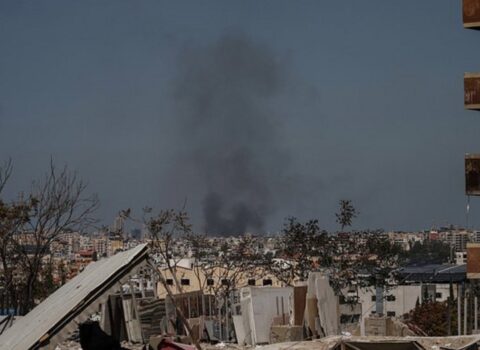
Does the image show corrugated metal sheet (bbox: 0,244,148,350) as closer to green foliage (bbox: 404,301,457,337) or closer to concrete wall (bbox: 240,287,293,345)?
concrete wall (bbox: 240,287,293,345)

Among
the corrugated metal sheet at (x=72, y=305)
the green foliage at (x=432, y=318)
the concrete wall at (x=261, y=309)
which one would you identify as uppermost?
the corrugated metal sheet at (x=72, y=305)

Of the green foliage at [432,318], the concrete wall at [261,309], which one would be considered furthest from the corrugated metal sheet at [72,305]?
the green foliage at [432,318]

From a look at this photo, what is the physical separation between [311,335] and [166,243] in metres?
16.8

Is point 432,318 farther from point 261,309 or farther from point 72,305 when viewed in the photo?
point 72,305

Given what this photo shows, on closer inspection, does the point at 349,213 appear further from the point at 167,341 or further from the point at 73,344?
the point at 167,341

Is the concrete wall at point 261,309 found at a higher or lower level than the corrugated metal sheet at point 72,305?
lower

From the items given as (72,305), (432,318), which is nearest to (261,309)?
(72,305)

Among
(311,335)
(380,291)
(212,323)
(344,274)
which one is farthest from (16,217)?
(380,291)

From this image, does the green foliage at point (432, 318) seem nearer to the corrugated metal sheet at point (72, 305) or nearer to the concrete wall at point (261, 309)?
the concrete wall at point (261, 309)

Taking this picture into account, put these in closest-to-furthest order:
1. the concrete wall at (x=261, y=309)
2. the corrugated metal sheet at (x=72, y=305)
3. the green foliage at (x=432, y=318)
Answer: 1. the corrugated metal sheet at (x=72, y=305)
2. the concrete wall at (x=261, y=309)
3. the green foliage at (x=432, y=318)

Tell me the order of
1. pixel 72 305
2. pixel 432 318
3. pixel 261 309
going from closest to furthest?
pixel 72 305
pixel 261 309
pixel 432 318

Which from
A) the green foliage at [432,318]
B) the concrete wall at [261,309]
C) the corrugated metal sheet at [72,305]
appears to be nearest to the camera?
the corrugated metal sheet at [72,305]

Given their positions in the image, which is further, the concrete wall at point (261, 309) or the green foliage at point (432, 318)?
the green foliage at point (432, 318)

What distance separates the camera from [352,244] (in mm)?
37281
